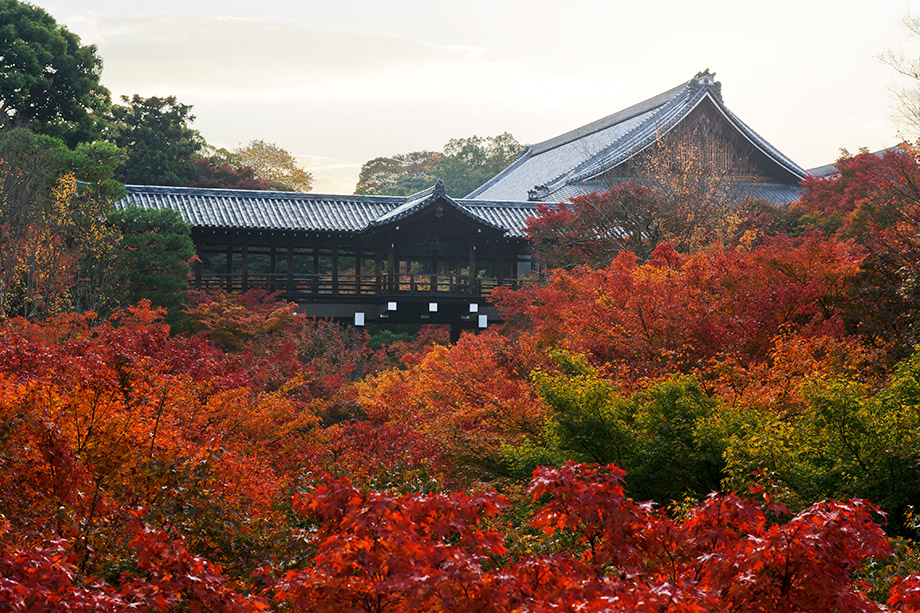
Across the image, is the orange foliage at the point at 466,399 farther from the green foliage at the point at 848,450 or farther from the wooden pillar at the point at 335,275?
the wooden pillar at the point at 335,275

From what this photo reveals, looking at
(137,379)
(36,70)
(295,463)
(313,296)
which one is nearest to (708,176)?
(313,296)

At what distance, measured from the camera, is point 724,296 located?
539 inches

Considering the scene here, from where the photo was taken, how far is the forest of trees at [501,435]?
479 centimetres

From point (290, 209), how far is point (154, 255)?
782 cm

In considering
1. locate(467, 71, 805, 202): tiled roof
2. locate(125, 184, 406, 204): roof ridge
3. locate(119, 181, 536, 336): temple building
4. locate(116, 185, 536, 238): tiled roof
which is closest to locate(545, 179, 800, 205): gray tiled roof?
locate(467, 71, 805, 202): tiled roof

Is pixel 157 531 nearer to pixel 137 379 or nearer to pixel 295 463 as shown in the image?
pixel 137 379

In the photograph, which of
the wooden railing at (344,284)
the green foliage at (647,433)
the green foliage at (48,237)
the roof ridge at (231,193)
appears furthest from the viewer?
the roof ridge at (231,193)

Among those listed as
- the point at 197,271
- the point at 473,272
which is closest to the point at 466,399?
the point at 473,272

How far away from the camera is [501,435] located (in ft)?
40.9

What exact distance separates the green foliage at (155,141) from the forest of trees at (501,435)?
1563 centimetres

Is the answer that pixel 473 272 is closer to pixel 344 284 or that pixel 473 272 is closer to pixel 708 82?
pixel 344 284

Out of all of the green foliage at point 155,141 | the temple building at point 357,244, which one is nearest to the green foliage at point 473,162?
the green foliage at point 155,141

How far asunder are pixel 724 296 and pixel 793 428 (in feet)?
16.6

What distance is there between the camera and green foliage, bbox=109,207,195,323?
21.4 metres
